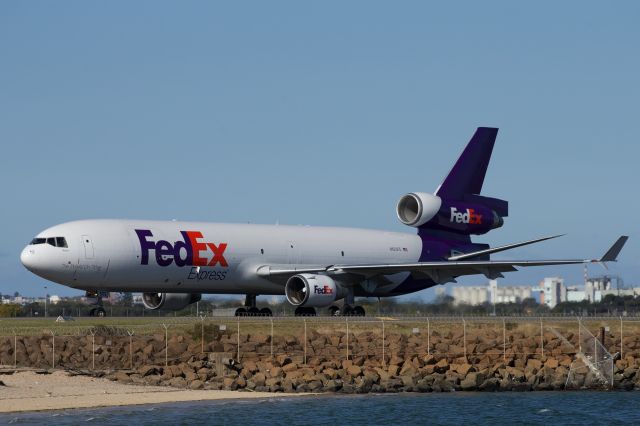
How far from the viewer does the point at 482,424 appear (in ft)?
107

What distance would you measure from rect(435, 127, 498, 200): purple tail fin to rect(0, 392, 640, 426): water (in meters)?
28.3

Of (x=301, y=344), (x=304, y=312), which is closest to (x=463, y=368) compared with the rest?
(x=301, y=344)

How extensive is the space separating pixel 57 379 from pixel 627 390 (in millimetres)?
18618

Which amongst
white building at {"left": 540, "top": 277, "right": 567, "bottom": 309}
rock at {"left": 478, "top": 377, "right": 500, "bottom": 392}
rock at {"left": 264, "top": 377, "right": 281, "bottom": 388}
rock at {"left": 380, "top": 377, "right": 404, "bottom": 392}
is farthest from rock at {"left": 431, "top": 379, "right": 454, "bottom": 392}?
white building at {"left": 540, "top": 277, "right": 567, "bottom": 309}

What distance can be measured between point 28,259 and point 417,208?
22.0 meters

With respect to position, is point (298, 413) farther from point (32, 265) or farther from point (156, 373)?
point (32, 265)

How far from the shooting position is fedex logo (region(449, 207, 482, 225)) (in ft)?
216

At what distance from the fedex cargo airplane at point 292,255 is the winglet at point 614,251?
55 mm

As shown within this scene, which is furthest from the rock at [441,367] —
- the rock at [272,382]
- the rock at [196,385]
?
the rock at [196,385]

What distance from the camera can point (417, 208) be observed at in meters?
65.7

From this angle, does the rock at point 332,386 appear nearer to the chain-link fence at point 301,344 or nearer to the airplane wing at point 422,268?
the chain-link fence at point 301,344

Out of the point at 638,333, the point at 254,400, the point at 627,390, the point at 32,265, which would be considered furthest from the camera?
the point at 32,265

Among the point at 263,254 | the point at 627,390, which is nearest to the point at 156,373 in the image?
the point at 627,390

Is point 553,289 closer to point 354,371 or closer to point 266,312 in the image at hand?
point 266,312
